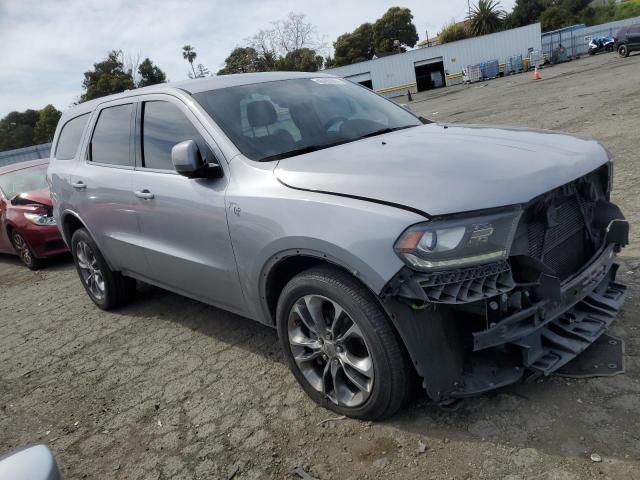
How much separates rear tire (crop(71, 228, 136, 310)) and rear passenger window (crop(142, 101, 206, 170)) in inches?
56.5

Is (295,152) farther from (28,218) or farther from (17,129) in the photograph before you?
(17,129)

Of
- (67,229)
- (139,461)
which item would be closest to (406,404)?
(139,461)

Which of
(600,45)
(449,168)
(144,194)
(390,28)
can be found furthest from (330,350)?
(390,28)

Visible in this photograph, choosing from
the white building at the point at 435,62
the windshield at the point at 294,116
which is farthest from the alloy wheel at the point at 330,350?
the white building at the point at 435,62

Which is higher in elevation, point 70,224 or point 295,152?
point 295,152

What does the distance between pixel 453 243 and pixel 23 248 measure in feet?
24.1

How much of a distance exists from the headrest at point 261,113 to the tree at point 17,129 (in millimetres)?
69286

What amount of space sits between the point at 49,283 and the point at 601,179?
252 inches

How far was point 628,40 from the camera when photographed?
102ft

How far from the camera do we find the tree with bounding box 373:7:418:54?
266 feet

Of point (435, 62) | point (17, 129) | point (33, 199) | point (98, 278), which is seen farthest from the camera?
point (17, 129)

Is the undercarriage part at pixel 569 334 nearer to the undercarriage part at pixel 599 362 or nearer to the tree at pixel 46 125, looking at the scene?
the undercarriage part at pixel 599 362

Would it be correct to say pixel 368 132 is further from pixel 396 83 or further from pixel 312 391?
pixel 396 83

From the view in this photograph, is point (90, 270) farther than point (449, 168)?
Yes
